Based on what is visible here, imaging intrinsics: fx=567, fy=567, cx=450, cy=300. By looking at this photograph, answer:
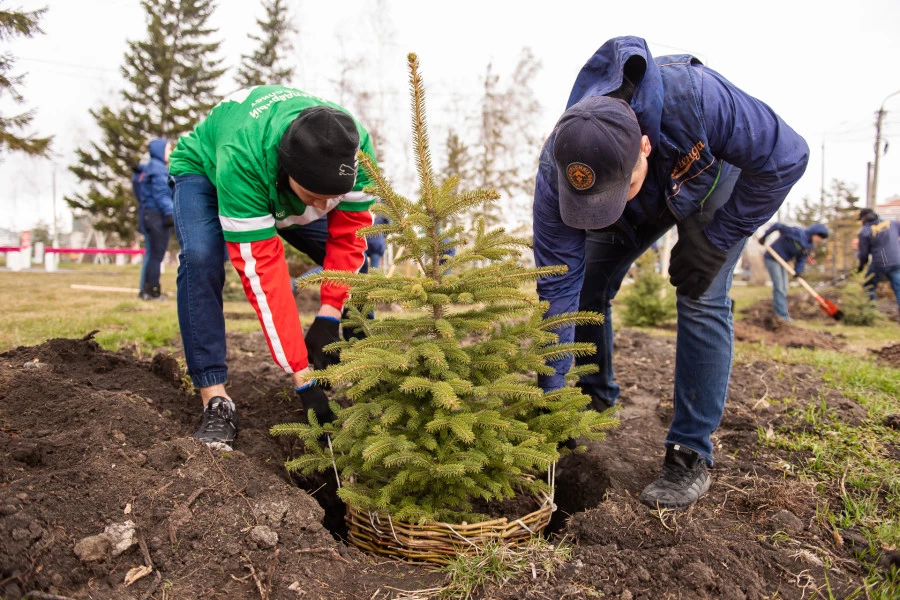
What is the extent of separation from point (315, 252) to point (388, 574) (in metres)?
2.02

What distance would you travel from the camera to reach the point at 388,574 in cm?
199

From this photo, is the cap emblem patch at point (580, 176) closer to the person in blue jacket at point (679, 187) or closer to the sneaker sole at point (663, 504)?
the person in blue jacket at point (679, 187)

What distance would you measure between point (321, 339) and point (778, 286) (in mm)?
9956

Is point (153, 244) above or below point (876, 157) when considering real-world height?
below

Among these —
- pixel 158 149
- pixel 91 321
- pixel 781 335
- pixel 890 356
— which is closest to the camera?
pixel 91 321

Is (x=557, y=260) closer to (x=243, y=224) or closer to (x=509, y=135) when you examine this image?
(x=243, y=224)

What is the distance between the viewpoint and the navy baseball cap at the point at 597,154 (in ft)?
5.97

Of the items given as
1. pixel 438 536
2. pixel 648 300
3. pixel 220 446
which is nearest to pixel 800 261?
pixel 648 300

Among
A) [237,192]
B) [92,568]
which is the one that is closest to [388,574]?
[92,568]

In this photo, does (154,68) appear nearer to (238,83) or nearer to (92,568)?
(238,83)

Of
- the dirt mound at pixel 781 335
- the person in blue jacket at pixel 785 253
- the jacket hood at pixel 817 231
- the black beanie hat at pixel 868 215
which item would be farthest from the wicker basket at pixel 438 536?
the jacket hood at pixel 817 231

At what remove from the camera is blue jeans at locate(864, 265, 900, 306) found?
10.0 metres

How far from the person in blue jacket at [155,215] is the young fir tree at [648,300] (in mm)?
6877

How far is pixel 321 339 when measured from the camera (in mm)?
2928
